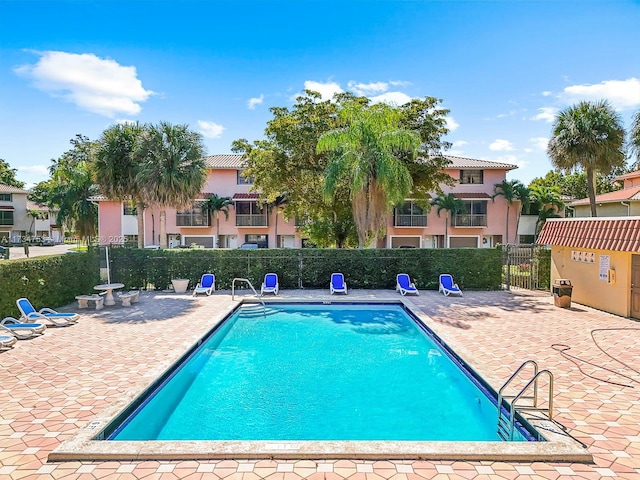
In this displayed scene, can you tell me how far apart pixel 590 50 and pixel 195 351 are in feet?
53.7

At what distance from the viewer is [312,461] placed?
15.2 feet

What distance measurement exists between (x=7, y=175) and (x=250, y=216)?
57.9 metres

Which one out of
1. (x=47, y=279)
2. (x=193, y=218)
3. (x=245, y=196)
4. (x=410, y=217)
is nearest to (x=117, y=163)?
(x=47, y=279)

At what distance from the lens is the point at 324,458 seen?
184 inches

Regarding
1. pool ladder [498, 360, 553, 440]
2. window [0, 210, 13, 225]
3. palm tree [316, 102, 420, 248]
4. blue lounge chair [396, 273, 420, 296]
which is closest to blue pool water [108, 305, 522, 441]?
pool ladder [498, 360, 553, 440]

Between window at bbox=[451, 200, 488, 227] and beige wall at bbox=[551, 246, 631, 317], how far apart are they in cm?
1873

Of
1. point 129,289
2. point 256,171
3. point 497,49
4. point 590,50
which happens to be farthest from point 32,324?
point 590,50

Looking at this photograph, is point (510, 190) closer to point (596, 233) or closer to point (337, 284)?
point (596, 233)

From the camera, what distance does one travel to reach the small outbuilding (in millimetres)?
12250

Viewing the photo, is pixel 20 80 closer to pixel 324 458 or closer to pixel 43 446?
pixel 43 446

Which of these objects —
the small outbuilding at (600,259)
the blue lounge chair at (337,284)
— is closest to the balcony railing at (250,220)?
the blue lounge chair at (337,284)

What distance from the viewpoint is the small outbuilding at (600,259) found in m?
12.2

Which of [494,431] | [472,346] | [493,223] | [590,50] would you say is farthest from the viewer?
[493,223]

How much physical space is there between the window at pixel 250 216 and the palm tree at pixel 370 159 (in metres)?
17.5
